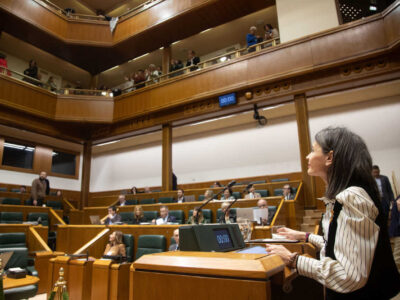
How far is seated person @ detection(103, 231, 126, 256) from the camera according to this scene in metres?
3.59

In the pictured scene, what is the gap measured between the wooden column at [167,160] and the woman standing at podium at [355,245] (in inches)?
252

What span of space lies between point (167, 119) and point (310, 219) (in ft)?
13.5

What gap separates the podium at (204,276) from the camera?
55 centimetres

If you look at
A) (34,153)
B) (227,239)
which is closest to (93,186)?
(34,153)

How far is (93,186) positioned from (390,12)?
8.96 metres

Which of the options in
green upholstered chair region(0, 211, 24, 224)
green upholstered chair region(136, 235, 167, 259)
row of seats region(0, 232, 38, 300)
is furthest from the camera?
green upholstered chair region(0, 211, 24, 224)

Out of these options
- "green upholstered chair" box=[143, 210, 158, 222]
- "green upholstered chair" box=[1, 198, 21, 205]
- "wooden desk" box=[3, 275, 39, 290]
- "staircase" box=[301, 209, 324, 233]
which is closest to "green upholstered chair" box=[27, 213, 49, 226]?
"green upholstered chair" box=[1, 198, 21, 205]

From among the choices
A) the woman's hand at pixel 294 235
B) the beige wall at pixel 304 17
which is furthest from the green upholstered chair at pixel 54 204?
the woman's hand at pixel 294 235

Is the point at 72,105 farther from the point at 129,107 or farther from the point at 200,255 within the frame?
the point at 200,255

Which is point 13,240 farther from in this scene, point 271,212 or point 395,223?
point 395,223

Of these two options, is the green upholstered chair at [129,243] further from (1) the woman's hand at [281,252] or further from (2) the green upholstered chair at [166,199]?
(1) the woman's hand at [281,252]

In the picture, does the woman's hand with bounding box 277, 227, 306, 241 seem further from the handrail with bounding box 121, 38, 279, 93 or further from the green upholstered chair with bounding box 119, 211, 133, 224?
the handrail with bounding box 121, 38, 279, 93

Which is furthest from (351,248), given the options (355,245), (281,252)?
(281,252)

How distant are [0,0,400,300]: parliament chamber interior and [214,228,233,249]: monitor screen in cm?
158
